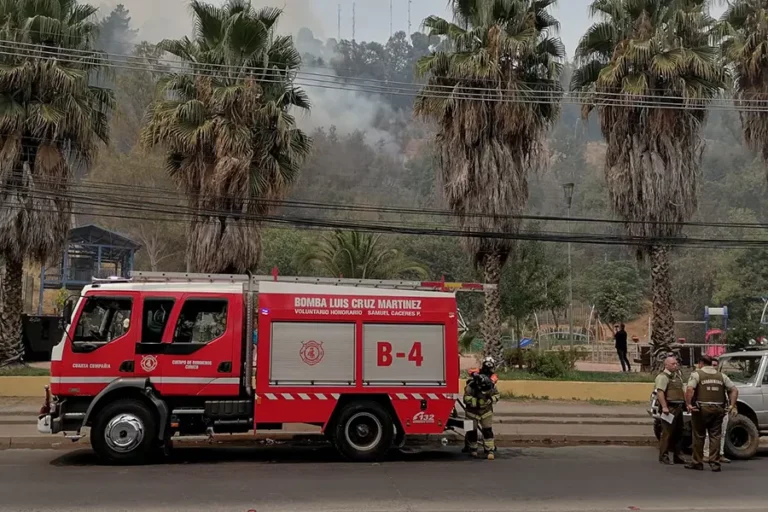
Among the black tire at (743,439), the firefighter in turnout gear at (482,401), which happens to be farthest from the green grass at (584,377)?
the firefighter in turnout gear at (482,401)

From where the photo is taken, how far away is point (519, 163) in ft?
66.0

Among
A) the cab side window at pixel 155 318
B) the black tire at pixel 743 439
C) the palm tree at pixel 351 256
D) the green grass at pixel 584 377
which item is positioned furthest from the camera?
the palm tree at pixel 351 256

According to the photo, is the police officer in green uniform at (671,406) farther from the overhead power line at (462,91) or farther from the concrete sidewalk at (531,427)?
the overhead power line at (462,91)

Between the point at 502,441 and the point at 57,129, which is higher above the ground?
the point at 57,129

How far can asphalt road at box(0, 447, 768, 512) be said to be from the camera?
7887 millimetres

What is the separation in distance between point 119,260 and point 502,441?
3260 centimetres

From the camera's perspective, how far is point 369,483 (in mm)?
9164

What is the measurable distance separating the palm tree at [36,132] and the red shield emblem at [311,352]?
10.9 metres

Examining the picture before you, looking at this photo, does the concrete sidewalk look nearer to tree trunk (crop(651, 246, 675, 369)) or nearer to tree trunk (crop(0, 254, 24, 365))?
tree trunk (crop(0, 254, 24, 365))

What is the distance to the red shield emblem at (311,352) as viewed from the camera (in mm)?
10766

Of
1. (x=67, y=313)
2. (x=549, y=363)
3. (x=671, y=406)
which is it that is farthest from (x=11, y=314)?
(x=671, y=406)

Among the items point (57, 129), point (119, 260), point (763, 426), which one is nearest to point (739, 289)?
point (119, 260)

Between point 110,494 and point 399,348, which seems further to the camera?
point 399,348

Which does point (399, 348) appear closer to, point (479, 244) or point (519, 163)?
point (479, 244)
